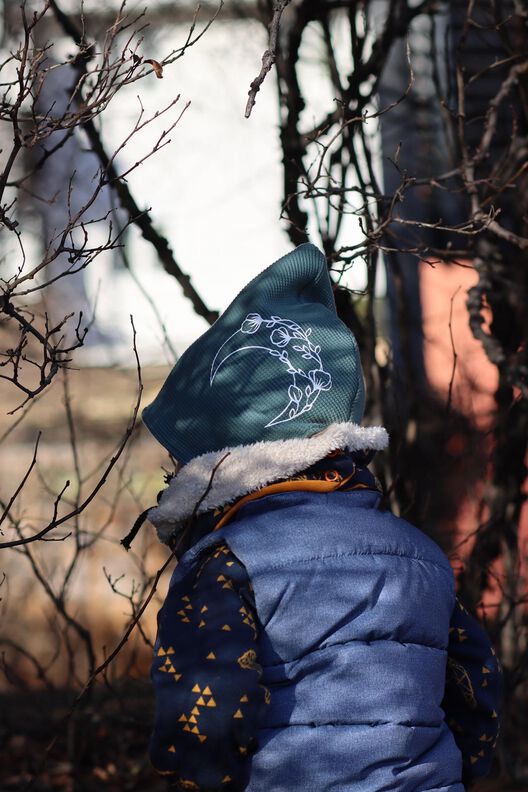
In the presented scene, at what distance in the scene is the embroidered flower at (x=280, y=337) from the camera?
200cm

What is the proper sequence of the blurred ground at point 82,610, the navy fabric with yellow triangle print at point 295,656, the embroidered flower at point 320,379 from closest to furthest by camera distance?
the navy fabric with yellow triangle print at point 295,656 < the embroidered flower at point 320,379 < the blurred ground at point 82,610

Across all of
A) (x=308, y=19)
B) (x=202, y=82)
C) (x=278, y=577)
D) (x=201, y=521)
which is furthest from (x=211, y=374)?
(x=202, y=82)

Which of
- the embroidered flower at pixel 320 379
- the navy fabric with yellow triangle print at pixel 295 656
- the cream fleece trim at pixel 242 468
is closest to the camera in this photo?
the navy fabric with yellow triangle print at pixel 295 656

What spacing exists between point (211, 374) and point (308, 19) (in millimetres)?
1605

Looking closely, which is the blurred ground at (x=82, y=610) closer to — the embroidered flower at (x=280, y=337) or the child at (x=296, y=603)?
the child at (x=296, y=603)

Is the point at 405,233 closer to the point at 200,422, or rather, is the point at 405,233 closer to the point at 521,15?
the point at 521,15

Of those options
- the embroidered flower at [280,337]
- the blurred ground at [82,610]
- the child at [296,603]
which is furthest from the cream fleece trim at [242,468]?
the blurred ground at [82,610]

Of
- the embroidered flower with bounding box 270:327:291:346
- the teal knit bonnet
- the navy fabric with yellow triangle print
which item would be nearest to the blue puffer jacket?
the navy fabric with yellow triangle print

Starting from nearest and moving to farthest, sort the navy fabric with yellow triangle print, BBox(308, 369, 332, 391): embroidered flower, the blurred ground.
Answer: the navy fabric with yellow triangle print < BBox(308, 369, 332, 391): embroidered flower < the blurred ground

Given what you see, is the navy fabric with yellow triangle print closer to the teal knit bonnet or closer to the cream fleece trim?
the cream fleece trim

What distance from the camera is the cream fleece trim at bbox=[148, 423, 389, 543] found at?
1868 millimetres

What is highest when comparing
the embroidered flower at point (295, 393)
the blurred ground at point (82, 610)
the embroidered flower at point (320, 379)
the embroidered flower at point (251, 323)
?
the embroidered flower at point (251, 323)

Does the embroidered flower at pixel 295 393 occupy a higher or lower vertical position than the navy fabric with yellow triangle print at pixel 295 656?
higher

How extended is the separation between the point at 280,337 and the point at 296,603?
55 centimetres
